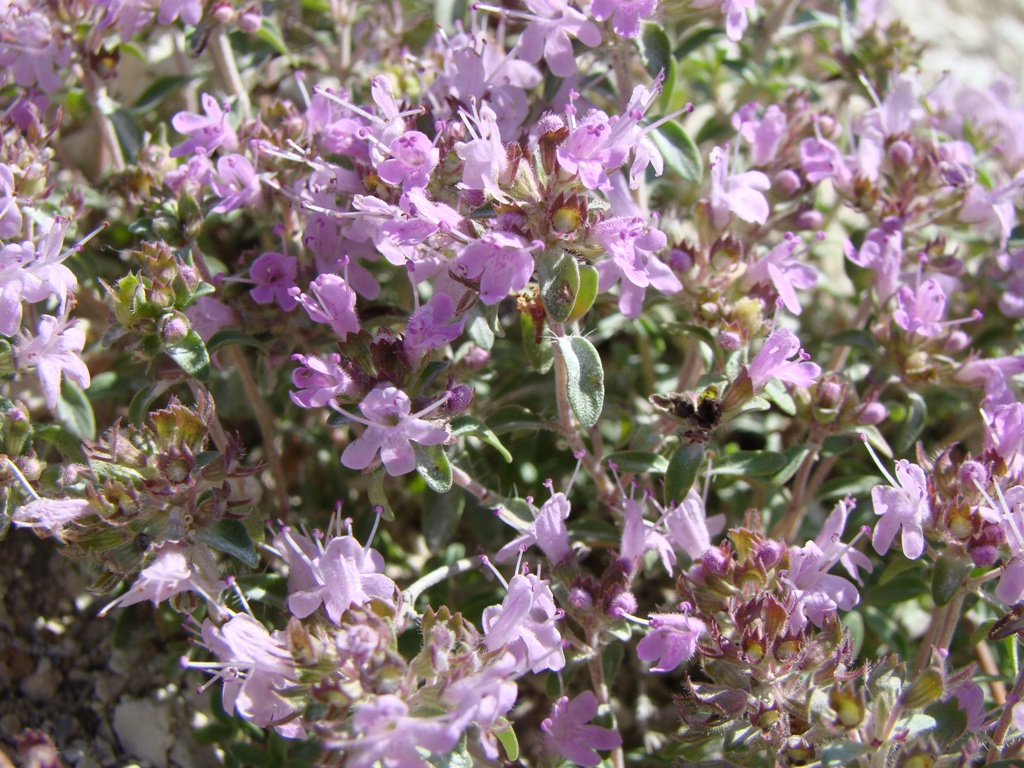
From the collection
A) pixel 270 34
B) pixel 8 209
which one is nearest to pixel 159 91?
pixel 270 34

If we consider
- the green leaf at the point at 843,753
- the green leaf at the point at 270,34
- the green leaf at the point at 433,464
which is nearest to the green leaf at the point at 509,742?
the green leaf at the point at 433,464

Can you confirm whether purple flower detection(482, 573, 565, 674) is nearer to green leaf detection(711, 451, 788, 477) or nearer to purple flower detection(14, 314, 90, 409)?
green leaf detection(711, 451, 788, 477)

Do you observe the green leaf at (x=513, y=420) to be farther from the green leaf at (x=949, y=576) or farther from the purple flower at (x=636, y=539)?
the green leaf at (x=949, y=576)

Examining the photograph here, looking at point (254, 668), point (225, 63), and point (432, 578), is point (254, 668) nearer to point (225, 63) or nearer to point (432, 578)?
point (432, 578)

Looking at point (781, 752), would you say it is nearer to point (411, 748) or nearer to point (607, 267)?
point (411, 748)

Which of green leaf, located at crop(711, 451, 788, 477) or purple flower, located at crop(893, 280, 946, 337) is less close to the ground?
purple flower, located at crop(893, 280, 946, 337)

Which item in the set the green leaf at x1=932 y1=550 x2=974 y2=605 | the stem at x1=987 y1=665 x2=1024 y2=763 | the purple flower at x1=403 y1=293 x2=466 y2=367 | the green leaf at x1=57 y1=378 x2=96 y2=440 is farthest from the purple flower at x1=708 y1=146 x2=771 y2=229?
the green leaf at x1=57 y1=378 x2=96 y2=440
